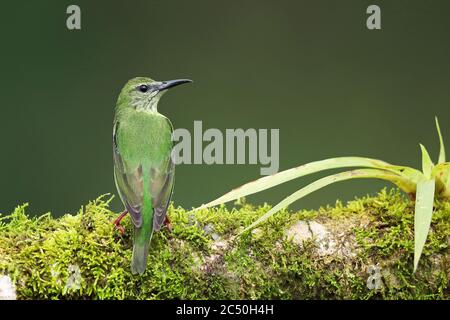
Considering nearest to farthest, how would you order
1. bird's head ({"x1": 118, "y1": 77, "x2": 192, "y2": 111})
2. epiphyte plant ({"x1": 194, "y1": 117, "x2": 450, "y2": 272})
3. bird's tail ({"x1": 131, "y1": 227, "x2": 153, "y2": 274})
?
bird's tail ({"x1": 131, "y1": 227, "x2": 153, "y2": 274})
epiphyte plant ({"x1": 194, "y1": 117, "x2": 450, "y2": 272})
bird's head ({"x1": 118, "y1": 77, "x2": 192, "y2": 111})

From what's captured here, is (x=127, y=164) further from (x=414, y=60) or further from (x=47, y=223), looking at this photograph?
(x=414, y=60)

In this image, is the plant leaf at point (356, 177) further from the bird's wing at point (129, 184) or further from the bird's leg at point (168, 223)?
the bird's wing at point (129, 184)

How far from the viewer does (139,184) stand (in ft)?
9.98

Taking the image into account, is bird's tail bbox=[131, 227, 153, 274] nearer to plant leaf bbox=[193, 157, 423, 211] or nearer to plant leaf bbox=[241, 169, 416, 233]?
plant leaf bbox=[193, 157, 423, 211]

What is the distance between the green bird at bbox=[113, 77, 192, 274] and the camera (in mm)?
2738

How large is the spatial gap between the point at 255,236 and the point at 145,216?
0.43m

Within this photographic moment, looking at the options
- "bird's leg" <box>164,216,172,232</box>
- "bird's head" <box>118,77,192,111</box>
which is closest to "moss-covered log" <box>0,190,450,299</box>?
"bird's leg" <box>164,216,172,232</box>

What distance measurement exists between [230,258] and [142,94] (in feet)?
4.16

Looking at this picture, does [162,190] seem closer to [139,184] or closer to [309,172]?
[139,184]

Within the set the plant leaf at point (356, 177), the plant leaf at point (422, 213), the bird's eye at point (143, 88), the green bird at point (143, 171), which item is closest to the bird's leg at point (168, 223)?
the green bird at point (143, 171)

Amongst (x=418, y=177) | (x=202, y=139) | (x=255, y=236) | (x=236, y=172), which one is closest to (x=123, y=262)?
(x=255, y=236)

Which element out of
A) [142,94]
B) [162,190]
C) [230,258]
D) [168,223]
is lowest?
[230,258]

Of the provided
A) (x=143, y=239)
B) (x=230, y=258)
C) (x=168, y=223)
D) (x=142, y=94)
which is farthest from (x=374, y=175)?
(x=142, y=94)

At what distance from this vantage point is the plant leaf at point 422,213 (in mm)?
2637
